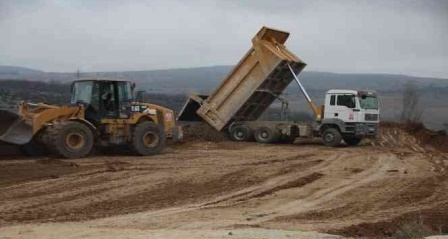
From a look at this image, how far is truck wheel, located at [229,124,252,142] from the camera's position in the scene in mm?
24781

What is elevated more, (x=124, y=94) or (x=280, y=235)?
(x=124, y=94)

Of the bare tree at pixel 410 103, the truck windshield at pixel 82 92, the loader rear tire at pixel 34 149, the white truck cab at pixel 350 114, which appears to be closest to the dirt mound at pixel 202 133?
the white truck cab at pixel 350 114

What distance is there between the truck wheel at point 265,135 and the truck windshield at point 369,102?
354 cm

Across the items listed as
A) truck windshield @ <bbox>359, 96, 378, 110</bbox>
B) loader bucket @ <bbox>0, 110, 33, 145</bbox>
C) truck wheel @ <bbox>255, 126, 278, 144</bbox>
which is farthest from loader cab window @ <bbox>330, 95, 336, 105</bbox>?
loader bucket @ <bbox>0, 110, 33, 145</bbox>

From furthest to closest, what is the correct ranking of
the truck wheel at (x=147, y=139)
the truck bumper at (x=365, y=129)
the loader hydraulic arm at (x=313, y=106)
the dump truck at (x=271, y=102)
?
the loader hydraulic arm at (x=313, y=106)
the truck bumper at (x=365, y=129)
the dump truck at (x=271, y=102)
the truck wheel at (x=147, y=139)

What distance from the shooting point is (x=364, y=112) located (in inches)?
905

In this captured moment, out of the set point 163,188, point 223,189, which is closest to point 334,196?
point 223,189

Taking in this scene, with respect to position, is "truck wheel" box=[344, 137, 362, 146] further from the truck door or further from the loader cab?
the loader cab

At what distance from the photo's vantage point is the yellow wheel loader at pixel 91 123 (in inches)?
642

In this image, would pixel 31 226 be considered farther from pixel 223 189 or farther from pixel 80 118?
pixel 80 118

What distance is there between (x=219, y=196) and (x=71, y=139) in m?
6.50

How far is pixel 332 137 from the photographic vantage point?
23.2 m

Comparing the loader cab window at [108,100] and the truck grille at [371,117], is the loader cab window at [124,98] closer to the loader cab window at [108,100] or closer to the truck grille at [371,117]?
the loader cab window at [108,100]

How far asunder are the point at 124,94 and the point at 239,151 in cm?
484
